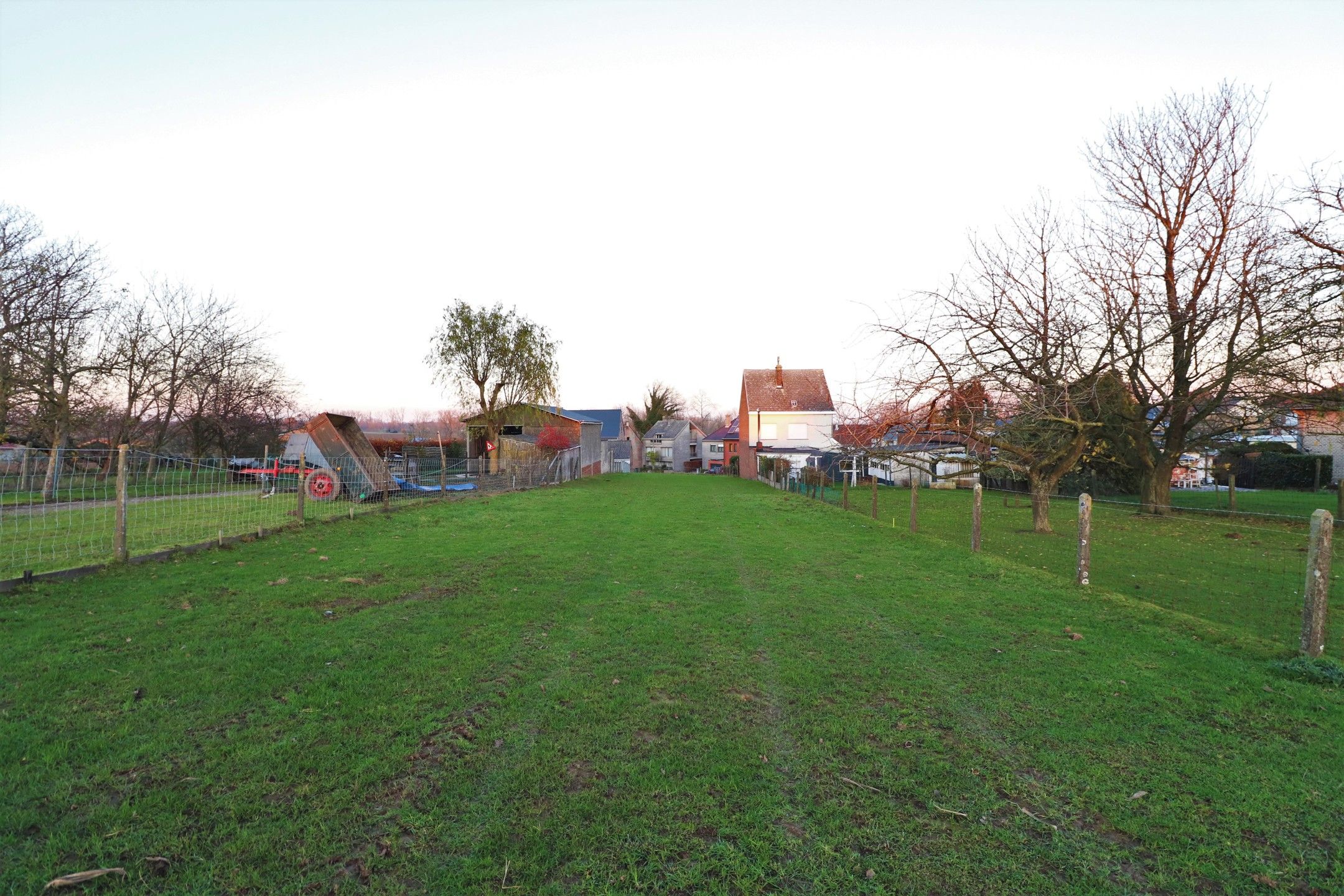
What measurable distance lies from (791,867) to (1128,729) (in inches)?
103

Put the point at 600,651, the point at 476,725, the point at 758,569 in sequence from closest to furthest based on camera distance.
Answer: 1. the point at 476,725
2. the point at 600,651
3. the point at 758,569

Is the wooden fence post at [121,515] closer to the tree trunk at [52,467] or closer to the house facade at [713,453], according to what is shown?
the tree trunk at [52,467]

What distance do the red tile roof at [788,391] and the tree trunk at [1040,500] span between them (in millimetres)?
28296

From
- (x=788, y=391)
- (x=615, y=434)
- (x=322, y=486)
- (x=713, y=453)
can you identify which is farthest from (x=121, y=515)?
(x=713, y=453)

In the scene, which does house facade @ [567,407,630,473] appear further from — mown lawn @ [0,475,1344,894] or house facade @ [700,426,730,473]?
mown lawn @ [0,475,1344,894]

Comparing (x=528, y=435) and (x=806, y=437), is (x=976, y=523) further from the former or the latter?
(x=528, y=435)

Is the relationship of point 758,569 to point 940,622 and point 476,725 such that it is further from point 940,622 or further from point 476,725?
point 476,725

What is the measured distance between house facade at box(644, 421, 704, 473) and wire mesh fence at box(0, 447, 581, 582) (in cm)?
4925

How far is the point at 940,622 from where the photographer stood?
6.41 metres

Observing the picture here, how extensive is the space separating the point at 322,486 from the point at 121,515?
9.90m

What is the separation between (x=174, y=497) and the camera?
16.2 meters

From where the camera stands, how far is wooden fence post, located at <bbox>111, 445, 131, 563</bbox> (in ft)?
27.7

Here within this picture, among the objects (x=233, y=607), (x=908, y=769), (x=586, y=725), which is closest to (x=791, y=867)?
(x=908, y=769)

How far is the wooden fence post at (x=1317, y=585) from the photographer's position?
17.4 feet
